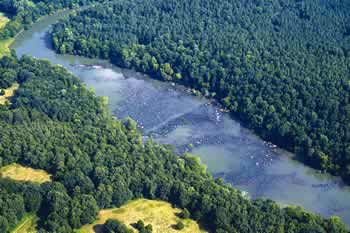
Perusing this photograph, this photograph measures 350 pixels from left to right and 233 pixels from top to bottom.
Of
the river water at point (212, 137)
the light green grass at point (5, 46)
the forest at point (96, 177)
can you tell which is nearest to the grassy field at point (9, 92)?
the forest at point (96, 177)

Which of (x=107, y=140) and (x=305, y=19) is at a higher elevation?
(x=305, y=19)

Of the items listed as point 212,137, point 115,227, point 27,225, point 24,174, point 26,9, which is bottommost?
point 27,225

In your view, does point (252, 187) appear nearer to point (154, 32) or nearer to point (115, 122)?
point (115, 122)

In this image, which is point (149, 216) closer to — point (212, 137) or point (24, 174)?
point (24, 174)

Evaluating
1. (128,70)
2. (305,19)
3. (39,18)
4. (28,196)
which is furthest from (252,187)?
(39,18)

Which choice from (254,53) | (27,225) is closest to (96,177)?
(27,225)
